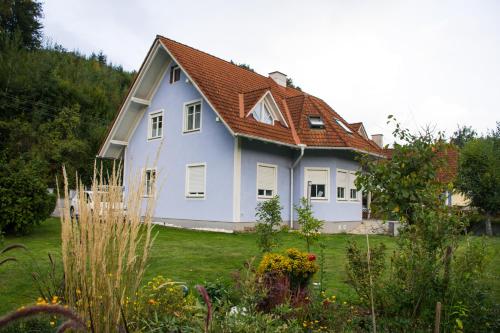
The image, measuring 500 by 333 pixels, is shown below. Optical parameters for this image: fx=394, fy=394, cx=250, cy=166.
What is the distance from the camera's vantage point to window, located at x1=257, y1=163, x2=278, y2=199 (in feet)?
48.1

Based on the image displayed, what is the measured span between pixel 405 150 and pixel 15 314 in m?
5.25

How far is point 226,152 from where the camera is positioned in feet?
46.5

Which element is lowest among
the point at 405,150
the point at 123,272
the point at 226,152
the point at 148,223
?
the point at 123,272

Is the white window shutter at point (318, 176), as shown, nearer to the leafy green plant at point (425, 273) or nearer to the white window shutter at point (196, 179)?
the white window shutter at point (196, 179)

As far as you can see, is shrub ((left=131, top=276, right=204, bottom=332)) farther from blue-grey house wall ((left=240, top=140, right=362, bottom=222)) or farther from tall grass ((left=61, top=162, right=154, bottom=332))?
blue-grey house wall ((left=240, top=140, right=362, bottom=222))

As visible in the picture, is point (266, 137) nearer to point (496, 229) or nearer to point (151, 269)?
point (151, 269)

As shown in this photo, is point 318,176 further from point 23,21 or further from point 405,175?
point 23,21

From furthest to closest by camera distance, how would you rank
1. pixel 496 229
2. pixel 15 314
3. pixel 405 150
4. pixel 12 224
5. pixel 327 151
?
pixel 496 229 < pixel 327 151 < pixel 12 224 < pixel 405 150 < pixel 15 314

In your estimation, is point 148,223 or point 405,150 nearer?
point 148,223

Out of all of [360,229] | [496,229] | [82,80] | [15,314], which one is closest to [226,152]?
[360,229]

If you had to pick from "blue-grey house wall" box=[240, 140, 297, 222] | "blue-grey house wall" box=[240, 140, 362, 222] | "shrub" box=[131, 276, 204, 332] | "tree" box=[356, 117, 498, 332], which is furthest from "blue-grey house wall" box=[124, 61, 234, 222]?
"tree" box=[356, 117, 498, 332]

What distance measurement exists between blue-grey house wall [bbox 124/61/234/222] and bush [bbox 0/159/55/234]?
139 inches

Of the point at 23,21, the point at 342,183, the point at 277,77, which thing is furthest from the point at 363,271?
the point at 23,21

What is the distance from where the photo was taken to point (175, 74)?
16422mm
